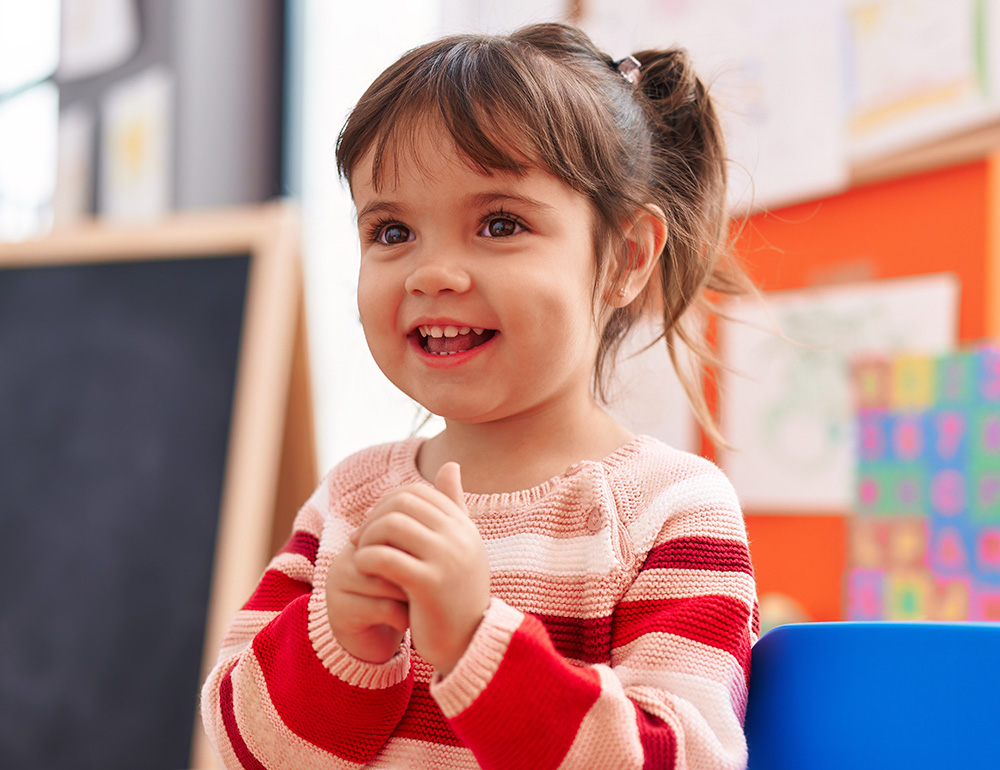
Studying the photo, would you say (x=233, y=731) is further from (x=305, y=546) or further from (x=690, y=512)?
(x=690, y=512)

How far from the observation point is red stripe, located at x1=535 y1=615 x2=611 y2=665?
0.56m

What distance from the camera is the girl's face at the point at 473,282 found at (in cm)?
58

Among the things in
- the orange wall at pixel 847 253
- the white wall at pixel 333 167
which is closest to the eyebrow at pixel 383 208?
the orange wall at pixel 847 253

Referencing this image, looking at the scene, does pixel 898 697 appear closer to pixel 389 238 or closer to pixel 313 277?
pixel 389 238

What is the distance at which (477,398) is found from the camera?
598mm

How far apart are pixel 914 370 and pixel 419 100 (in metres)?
0.76

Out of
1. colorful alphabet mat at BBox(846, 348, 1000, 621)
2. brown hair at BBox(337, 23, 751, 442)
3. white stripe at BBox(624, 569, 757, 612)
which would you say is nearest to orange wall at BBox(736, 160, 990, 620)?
colorful alphabet mat at BBox(846, 348, 1000, 621)

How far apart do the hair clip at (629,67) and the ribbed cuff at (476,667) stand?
0.41 m

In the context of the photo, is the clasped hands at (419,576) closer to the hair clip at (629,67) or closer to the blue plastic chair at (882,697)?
the blue plastic chair at (882,697)

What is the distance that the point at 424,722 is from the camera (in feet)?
1.91

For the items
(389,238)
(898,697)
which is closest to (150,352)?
(389,238)

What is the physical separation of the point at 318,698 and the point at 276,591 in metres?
0.12

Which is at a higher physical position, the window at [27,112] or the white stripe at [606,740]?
the window at [27,112]

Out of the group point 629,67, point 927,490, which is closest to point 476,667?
point 629,67
